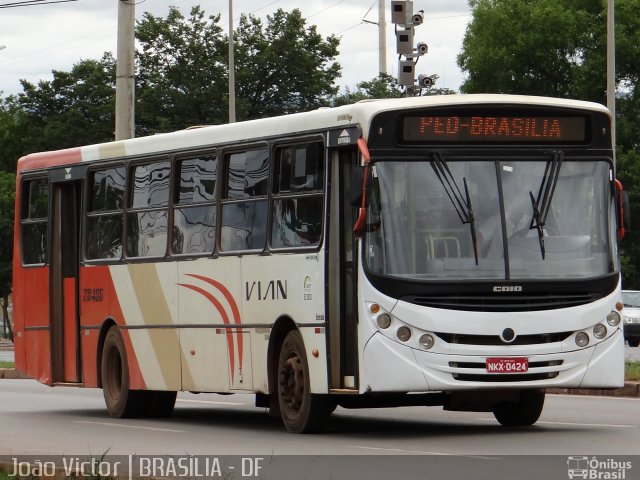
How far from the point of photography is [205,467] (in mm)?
12680

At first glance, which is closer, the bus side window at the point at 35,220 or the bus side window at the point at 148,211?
the bus side window at the point at 148,211

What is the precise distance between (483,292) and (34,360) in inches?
339

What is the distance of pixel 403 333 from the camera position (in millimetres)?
15062

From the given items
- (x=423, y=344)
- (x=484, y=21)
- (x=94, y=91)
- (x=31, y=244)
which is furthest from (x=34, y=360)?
(x=94, y=91)

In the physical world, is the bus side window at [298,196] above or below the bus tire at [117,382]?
above

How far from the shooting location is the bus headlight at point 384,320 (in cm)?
1509

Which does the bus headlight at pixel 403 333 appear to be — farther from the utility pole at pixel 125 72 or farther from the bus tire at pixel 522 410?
the utility pole at pixel 125 72

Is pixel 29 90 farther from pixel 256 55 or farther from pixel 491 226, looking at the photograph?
pixel 491 226

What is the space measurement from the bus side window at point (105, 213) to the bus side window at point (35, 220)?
1.06 metres

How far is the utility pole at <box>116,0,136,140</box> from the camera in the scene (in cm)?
2848

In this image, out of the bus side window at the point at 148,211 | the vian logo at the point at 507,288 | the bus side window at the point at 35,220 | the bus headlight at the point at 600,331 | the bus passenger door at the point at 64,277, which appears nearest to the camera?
the vian logo at the point at 507,288

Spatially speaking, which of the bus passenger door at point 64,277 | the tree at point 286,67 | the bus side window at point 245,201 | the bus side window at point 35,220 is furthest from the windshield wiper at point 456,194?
the tree at point 286,67

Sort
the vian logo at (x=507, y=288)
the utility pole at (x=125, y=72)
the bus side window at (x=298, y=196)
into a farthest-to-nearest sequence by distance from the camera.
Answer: the utility pole at (x=125, y=72) → the bus side window at (x=298, y=196) → the vian logo at (x=507, y=288)

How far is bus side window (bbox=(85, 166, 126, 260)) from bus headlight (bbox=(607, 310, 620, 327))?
6.71m
